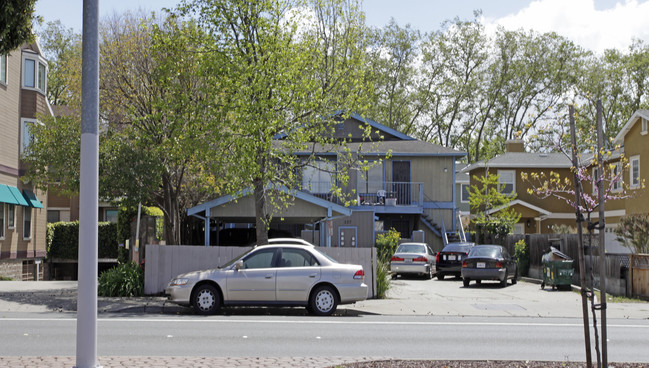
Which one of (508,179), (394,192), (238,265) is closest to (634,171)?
(508,179)

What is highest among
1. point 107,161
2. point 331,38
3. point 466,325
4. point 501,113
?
point 501,113

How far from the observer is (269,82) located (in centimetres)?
1942

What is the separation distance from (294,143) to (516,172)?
28014mm

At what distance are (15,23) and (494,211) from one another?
34.3 m

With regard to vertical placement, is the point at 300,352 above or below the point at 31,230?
below

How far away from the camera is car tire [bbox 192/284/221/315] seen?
16.0 metres

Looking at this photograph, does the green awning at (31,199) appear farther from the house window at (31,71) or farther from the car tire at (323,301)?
the car tire at (323,301)

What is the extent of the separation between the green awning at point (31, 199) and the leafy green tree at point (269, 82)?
11876 mm

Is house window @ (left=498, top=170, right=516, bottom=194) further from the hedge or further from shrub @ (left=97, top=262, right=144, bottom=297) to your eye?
shrub @ (left=97, top=262, right=144, bottom=297)

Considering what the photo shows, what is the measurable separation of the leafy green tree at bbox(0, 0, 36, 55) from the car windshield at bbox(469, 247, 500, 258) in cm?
1790

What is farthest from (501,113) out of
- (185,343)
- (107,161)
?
(185,343)

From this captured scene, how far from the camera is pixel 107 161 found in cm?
2133

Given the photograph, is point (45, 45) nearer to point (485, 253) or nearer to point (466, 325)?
point (485, 253)

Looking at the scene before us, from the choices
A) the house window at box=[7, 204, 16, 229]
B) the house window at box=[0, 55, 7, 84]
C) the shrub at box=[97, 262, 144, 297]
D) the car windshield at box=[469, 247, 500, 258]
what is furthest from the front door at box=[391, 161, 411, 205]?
the shrub at box=[97, 262, 144, 297]
